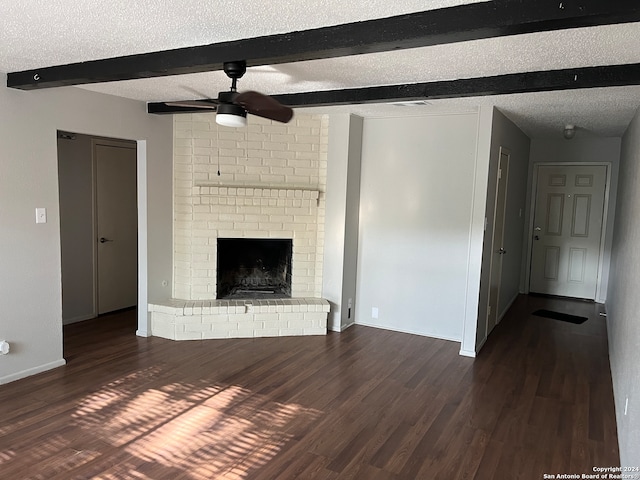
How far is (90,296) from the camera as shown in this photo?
5301 mm

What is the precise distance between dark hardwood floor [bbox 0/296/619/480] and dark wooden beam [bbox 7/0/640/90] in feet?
7.04

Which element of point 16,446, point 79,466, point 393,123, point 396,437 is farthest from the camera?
point 393,123

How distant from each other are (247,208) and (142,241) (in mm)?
1082

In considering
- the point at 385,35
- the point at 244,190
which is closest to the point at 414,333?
the point at 244,190

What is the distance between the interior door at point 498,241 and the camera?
480 cm

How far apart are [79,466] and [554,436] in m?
2.80

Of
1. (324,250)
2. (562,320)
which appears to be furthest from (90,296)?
(562,320)

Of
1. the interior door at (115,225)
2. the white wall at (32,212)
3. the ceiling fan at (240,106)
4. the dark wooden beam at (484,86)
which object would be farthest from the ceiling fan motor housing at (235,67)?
the interior door at (115,225)

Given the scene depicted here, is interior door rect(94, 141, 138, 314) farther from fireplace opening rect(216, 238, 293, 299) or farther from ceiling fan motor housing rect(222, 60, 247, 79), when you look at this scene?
ceiling fan motor housing rect(222, 60, 247, 79)

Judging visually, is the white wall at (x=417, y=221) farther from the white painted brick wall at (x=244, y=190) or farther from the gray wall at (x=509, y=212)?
the white painted brick wall at (x=244, y=190)

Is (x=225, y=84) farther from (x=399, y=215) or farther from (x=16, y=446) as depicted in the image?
(x=16, y=446)

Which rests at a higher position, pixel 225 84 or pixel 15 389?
pixel 225 84

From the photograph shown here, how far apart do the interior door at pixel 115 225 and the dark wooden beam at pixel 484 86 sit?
265 centimetres

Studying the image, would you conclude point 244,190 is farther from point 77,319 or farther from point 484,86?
point 484,86
